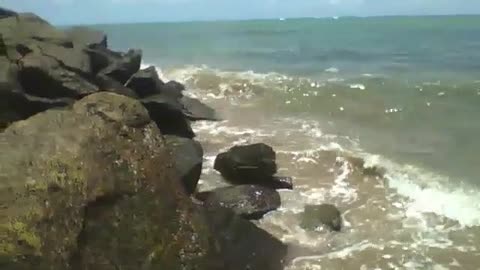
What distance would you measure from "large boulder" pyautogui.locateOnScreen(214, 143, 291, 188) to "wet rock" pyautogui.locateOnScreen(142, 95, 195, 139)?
2407 millimetres

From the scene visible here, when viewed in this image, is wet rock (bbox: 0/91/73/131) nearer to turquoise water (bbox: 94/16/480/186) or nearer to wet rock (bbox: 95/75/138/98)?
wet rock (bbox: 95/75/138/98)

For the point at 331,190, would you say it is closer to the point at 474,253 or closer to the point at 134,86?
the point at 474,253

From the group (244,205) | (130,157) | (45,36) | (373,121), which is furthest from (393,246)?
(45,36)

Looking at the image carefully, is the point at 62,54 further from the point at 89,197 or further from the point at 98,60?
the point at 89,197

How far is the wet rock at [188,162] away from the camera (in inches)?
288

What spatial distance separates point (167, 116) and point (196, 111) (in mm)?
3570

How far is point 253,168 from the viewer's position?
905 centimetres

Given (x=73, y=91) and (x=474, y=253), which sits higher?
(x=73, y=91)

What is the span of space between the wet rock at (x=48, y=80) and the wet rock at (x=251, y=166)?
9.54ft

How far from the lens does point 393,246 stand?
7.08 meters

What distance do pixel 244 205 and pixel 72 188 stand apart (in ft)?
13.6

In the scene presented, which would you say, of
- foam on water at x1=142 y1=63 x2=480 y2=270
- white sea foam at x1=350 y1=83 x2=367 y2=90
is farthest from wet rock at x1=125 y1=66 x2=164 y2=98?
white sea foam at x1=350 y1=83 x2=367 y2=90

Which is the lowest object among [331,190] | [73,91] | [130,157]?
[331,190]

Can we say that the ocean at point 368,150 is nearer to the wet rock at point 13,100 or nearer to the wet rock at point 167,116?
the wet rock at point 167,116
